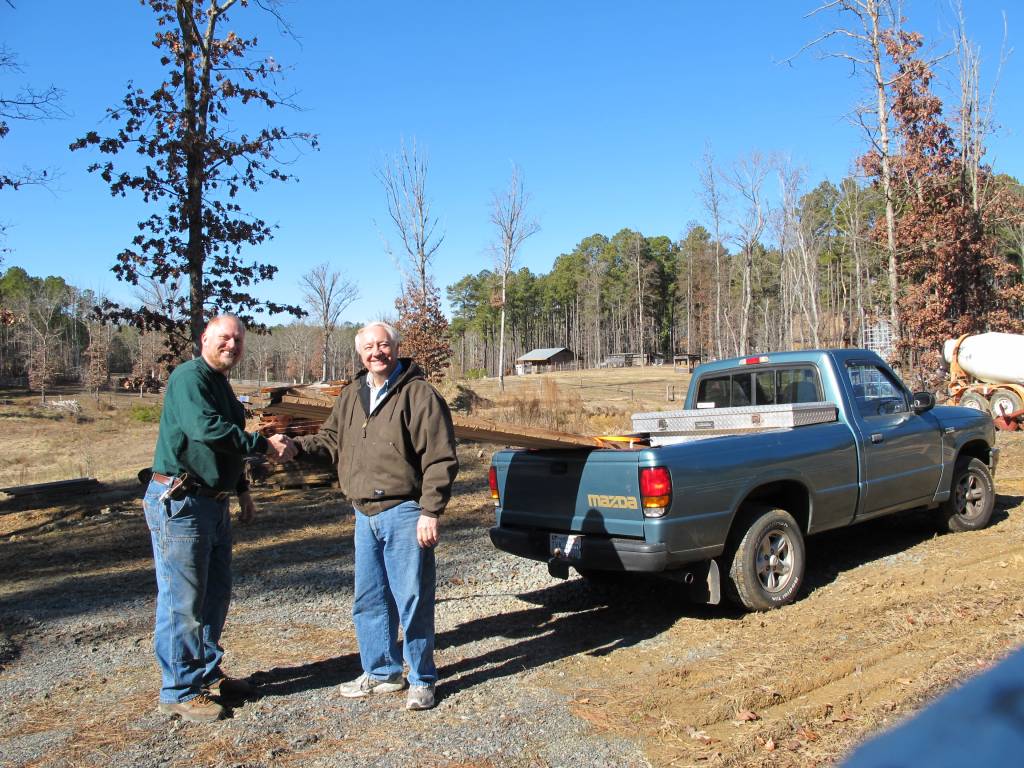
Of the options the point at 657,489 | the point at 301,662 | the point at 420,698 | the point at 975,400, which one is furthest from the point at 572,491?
the point at 975,400

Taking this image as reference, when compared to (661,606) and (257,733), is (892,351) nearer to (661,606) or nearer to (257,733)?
(661,606)

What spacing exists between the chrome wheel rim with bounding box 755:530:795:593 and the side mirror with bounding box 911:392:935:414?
219cm

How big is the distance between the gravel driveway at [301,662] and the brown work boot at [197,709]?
6 centimetres

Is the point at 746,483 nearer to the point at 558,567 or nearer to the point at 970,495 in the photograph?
the point at 558,567

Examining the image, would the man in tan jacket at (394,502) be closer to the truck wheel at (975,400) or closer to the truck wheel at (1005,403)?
the truck wheel at (975,400)

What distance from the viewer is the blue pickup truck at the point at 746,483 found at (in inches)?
208

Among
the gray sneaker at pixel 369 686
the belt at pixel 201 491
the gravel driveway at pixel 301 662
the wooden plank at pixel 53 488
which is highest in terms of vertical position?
the belt at pixel 201 491

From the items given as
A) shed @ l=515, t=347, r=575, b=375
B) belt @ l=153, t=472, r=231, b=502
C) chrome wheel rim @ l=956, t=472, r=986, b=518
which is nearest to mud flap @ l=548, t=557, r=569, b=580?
belt @ l=153, t=472, r=231, b=502

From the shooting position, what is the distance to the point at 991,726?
0.73m

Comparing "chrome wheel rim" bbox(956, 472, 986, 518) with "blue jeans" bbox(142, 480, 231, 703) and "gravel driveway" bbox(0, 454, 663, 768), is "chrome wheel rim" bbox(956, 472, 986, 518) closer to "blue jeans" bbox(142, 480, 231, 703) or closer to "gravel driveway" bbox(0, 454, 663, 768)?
"gravel driveway" bbox(0, 454, 663, 768)

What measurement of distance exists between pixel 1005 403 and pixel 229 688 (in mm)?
17932

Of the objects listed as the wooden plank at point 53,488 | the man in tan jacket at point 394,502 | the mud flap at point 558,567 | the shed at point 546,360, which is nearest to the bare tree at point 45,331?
the wooden plank at point 53,488

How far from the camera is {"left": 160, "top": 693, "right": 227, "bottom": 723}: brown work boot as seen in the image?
4121 mm

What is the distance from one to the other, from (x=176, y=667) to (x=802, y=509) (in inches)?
175
